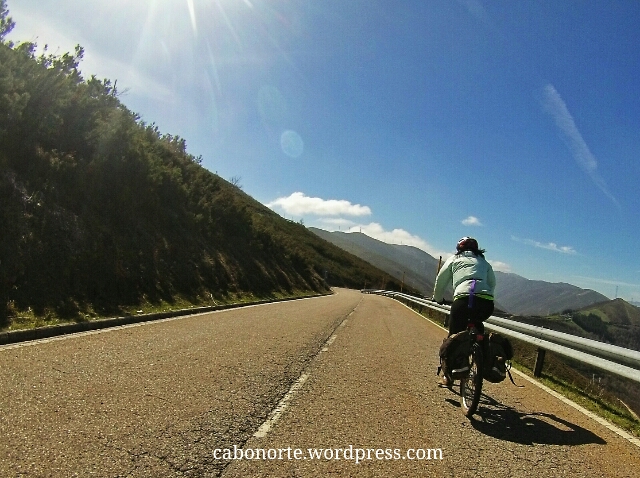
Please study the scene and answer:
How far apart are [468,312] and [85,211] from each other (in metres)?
12.2

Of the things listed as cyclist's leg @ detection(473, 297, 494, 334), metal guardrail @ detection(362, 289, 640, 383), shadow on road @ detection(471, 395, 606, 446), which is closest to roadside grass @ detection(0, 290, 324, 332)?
cyclist's leg @ detection(473, 297, 494, 334)

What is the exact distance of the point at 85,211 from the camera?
45.5ft

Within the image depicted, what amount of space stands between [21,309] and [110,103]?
44.9ft

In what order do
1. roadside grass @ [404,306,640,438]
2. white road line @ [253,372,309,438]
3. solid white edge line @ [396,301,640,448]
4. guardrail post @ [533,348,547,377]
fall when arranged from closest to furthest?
white road line @ [253,372,309,438] < solid white edge line @ [396,301,640,448] < roadside grass @ [404,306,640,438] < guardrail post @ [533,348,547,377]

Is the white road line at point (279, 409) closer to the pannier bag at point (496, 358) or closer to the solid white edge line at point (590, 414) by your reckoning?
the pannier bag at point (496, 358)

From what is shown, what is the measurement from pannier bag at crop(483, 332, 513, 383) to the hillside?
816 centimetres

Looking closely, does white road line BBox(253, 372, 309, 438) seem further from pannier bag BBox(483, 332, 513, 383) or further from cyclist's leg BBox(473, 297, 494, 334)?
cyclist's leg BBox(473, 297, 494, 334)

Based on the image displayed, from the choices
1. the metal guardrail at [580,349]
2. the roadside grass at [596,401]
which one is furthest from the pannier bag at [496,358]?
the roadside grass at [596,401]

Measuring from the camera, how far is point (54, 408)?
4.40 meters

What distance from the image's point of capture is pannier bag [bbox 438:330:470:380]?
225 inches

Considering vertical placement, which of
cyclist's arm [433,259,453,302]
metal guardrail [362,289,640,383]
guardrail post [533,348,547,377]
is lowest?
guardrail post [533,348,547,377]

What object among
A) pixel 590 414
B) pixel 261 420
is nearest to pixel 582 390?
pixel 590 414

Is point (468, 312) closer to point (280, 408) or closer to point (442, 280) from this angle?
point (442, 280)

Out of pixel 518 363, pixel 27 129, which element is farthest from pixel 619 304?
pixel 27 129
